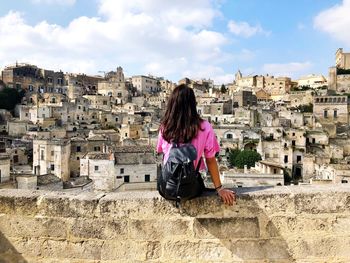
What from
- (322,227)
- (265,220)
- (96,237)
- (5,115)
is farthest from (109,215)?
(5,115)

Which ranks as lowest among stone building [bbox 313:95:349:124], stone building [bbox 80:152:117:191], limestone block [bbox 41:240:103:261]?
stone building [bbox 80:152:117:191]

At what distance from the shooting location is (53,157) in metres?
35.8

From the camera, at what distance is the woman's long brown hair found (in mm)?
3410

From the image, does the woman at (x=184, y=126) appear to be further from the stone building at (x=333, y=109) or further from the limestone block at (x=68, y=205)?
the stone building at (x=333, y=109)

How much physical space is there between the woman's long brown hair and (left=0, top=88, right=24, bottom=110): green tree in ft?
216

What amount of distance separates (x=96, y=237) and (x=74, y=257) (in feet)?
1.05

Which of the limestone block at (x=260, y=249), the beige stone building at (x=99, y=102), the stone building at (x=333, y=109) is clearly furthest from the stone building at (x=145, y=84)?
the limestone block at (x=260, y=249)

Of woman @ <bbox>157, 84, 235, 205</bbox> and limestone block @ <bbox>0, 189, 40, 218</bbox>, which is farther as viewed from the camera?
limestone block @ <bbox>0, 189, 40, 218</bbox>

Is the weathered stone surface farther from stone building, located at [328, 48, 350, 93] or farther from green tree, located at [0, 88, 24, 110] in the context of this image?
stone building, located at [328, 48, 350, 93]

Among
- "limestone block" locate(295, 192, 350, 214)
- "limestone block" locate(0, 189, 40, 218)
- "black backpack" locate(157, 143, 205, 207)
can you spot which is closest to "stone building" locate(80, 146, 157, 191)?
"limestone block" locate(0, 189, 40, 218)

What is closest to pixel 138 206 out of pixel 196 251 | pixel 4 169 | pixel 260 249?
pixel 196 251

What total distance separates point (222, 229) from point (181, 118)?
120cm

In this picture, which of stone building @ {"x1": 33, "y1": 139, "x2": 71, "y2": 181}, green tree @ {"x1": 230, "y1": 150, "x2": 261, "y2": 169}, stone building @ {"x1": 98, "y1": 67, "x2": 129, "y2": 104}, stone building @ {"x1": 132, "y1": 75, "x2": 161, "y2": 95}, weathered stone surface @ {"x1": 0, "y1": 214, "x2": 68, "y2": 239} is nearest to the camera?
weathered stone surface @ {"x1": 0, "y1": 214, "x2": 68, "y2": 239}

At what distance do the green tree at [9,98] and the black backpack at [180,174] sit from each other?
6593 cm
